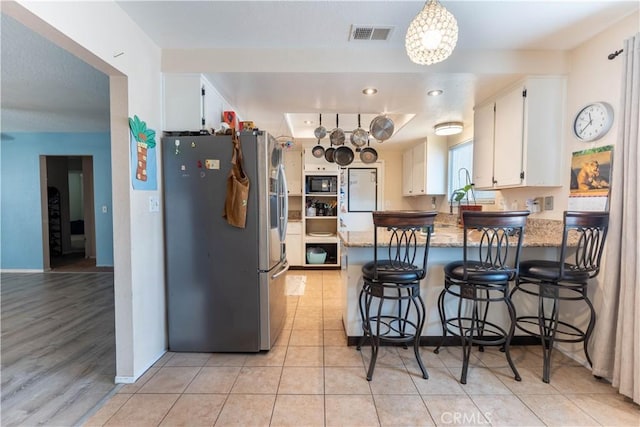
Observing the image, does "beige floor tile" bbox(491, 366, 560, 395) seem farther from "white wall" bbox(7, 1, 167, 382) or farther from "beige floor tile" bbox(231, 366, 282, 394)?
"white wall" bbox(7, 1, 167, 382)

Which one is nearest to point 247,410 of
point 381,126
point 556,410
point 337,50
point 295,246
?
point 556,410

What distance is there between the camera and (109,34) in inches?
66.2

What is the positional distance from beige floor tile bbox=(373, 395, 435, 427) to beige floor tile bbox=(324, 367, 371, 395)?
123 mm

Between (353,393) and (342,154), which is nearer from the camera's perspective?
(353,393)

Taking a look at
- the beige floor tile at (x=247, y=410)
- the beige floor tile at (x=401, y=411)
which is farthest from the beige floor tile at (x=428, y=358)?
the beige floor tile at (x=247, y=410)

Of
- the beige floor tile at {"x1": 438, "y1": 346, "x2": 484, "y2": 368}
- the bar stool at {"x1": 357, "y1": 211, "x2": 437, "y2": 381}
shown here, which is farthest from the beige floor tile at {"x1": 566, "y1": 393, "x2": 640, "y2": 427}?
the bar stool at {"x1": 357, "y1": 211, "x2": 437, "y2": 381}

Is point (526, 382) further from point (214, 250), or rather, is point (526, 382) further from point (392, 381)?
point (214, 250)

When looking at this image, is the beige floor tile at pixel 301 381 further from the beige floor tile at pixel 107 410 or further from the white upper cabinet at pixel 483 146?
the white upper cabinet at pixel 483 146

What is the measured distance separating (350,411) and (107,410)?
1.42 m

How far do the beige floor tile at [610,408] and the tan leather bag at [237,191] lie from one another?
7.99 feet

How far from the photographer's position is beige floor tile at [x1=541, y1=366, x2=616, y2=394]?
1772mm

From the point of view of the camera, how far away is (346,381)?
73.7 inches

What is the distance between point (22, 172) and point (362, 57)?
581 centimetres

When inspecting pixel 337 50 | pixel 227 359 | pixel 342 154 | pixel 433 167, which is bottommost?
pixel 227 359
